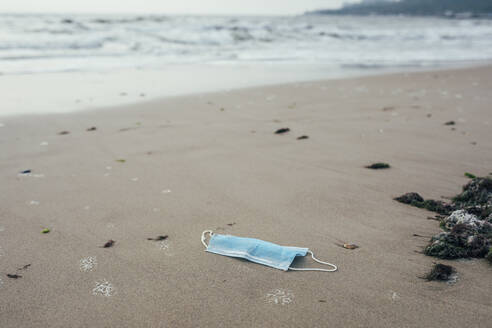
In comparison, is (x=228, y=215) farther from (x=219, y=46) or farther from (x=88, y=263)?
(x=219, y=46)

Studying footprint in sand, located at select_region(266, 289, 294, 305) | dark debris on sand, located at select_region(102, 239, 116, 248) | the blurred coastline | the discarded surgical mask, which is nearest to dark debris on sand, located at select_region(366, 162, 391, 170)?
the discarded surgical mask

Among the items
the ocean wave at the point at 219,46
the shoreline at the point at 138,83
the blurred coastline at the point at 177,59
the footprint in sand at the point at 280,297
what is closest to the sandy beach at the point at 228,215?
the footprint in sand at the point at 280,297

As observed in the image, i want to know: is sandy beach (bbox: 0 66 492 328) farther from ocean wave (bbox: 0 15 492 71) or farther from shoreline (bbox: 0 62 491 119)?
ocean wave (bbox: 0 15 492 71)

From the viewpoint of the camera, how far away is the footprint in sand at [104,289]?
1887 mm

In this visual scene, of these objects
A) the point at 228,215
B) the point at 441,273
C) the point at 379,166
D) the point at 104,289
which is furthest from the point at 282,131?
the point at 104,289

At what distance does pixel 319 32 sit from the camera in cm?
2205

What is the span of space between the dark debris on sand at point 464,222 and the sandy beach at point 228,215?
0.30 ft

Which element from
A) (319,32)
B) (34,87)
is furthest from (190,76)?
(319,32)

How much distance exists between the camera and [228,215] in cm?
267

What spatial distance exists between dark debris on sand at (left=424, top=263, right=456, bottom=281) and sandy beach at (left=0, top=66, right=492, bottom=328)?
5 cm

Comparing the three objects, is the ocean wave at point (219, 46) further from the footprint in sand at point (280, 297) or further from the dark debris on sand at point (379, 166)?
the footprint in sand at point (280, 297)

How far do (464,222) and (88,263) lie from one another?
2093mm

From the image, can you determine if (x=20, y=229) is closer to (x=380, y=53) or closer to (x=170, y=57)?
(x=170, y=57)

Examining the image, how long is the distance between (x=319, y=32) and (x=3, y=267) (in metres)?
22.1
